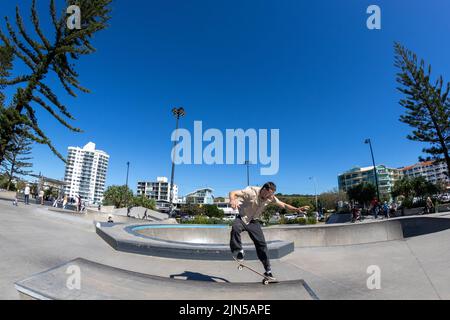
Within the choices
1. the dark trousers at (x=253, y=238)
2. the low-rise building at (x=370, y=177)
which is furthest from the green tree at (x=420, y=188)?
the low-rise building at (x=370, y=177)

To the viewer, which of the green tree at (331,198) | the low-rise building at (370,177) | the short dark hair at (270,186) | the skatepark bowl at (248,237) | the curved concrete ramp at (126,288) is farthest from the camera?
the low-rise building at (370,177)

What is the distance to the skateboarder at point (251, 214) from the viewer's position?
414cm

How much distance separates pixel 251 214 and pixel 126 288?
85.3 inches

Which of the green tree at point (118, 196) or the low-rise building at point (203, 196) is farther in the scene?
the low-rise building at point (203, 196)

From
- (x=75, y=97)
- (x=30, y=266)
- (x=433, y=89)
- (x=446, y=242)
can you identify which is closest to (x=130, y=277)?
(x=30, y=266)

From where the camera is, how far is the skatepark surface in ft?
10.7

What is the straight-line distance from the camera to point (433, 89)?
25.2 meters

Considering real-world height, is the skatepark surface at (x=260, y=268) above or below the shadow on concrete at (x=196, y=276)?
above

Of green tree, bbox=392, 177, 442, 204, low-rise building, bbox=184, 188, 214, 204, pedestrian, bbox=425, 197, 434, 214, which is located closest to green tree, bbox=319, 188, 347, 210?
green tree, bbox=392, 177, 442, 204

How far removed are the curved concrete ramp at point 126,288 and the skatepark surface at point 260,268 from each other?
0.09 feet

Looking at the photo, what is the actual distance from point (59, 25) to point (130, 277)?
1805cm

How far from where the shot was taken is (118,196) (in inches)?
2677

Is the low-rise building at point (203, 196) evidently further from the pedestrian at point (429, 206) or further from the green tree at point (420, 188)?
the pedestrian at point (429, 206)
